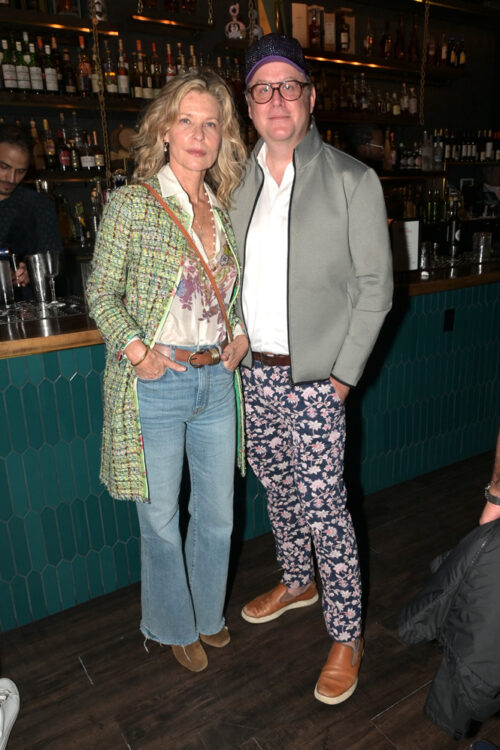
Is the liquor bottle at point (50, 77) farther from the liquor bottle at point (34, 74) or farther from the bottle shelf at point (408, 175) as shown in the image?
the bottle shelf at point (408, 175)

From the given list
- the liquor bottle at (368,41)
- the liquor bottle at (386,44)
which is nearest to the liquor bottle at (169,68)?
the liquor bottle at (368,41)

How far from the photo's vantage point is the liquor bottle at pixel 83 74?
145 inches

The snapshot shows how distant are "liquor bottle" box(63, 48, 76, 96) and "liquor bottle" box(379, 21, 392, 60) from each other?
2.69 m

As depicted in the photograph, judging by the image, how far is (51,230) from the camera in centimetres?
292

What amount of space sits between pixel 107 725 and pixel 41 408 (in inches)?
34.3

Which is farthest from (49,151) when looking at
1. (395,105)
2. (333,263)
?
(395,105)

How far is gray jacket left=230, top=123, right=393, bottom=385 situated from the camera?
143cm

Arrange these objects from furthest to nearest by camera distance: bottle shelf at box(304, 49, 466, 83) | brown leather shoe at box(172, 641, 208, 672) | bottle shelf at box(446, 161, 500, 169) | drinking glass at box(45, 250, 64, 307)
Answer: bottle shelf at box(446, 161, 500, 169) → bottle shelf at box(304, 49, 466, 83) → drinking glass at box(45, 250, 64, 307) → brown leather shoe at box(172, 641, 208, 672)

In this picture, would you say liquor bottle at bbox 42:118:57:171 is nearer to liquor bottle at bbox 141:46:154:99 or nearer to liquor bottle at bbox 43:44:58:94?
liquor bottle at bbox 43:44:58:94

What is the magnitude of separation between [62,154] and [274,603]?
3.07 metres

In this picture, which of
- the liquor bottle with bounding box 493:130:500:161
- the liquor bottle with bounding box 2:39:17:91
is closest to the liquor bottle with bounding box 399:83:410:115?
the liquor bottle with bounding box 493:130:500:161

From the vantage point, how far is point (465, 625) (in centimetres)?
98

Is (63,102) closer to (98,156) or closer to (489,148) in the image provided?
(98,156)

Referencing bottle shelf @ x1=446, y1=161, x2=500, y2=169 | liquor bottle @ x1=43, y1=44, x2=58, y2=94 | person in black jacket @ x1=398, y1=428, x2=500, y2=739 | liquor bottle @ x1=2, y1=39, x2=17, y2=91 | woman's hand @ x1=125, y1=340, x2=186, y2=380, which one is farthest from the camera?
bottle shelf @ x1=446, y1=161, x2=500, y2=169
